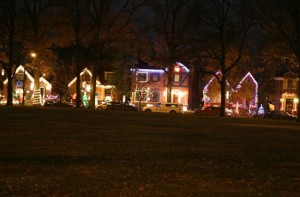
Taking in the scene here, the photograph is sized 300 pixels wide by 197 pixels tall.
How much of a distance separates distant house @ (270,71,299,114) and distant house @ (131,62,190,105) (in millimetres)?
15735

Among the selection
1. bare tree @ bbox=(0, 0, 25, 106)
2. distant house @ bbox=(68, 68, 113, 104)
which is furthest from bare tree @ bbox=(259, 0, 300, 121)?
distant house @ bbox=(68, 68, 113, 104)

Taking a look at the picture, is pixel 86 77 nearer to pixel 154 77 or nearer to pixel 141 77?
pixel 141 77

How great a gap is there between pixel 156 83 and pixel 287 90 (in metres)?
22.2

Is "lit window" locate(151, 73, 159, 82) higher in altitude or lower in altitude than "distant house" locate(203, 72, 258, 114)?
higher

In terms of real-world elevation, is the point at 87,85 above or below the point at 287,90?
above

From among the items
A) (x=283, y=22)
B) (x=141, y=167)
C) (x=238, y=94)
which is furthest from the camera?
(x=238, y=94)

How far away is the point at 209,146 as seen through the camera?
1802 cm

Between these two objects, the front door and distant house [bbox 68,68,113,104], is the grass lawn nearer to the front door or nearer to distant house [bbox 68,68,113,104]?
distant house [bbox 68,68,113,104]

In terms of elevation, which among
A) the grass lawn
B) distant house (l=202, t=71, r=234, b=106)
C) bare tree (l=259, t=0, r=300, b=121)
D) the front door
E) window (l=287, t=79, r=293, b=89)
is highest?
bare tree (l=259, t=0, r=300, b=121)

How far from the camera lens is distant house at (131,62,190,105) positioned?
284 feet

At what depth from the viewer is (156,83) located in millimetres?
89062

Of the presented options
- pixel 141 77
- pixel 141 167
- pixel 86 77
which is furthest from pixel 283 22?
pixel 86 77

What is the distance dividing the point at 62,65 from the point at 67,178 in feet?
250

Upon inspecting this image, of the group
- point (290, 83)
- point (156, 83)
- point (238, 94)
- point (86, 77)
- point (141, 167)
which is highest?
point (86, 77)
